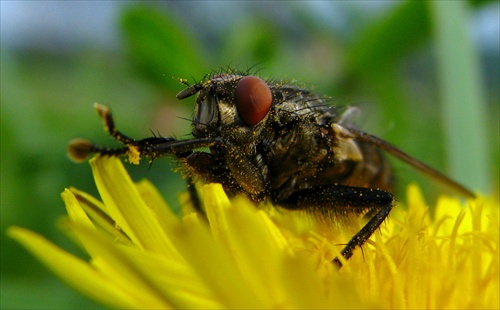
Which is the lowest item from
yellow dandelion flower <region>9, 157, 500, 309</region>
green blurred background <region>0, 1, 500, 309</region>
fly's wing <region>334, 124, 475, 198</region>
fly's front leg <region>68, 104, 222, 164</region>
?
yellow dandelion flower <region>9, 157, 500, 309</region>

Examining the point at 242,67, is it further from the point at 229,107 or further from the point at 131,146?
the point at 131,146

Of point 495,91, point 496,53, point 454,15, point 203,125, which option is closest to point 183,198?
point 203,125

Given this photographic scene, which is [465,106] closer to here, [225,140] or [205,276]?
[225,140]

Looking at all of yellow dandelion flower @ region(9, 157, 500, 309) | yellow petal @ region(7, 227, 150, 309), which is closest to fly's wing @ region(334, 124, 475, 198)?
yellow dandelion flower @ region(9, 157, 500, 309)

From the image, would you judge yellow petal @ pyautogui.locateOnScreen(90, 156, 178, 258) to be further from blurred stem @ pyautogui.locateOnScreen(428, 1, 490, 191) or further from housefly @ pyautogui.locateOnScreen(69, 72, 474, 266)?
blurred stem @ pyautogui.locateOnScreen(428, 1, 490, 191)

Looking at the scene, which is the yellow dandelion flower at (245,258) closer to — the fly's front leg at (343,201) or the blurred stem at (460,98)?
the fly's front leg at (343,201)

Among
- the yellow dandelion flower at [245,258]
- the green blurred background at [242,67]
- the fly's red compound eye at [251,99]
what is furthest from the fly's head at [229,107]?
the green blurred background at [242,67]
